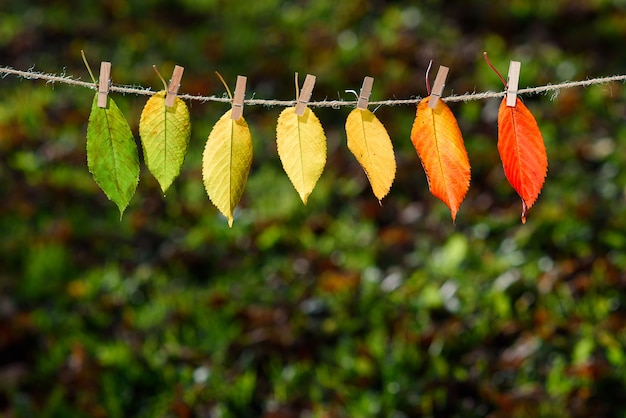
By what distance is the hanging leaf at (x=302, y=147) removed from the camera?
133 centimetres

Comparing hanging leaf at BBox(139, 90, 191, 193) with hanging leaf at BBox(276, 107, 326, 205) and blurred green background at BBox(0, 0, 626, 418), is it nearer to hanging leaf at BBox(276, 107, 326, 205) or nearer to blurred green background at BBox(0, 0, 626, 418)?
hanging leaf at BBox(276, 107, 326, 205)

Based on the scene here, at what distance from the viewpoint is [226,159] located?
133 cm

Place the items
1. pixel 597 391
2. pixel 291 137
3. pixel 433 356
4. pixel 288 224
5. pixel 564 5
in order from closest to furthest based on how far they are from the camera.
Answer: pixel 291 137 → pixel 597 391 → pixel 433 356 → pixel 288 224 → pixel 564 5

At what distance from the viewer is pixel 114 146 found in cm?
134

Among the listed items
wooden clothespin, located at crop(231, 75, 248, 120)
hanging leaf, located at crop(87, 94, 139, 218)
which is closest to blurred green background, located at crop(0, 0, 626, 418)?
wooden clothespin, located at crop(231, 75, 248, 120)

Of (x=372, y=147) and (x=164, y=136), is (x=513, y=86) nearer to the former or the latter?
(x=372, y=147)

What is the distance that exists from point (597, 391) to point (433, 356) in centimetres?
61

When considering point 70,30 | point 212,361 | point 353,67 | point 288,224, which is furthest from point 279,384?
point 70,30

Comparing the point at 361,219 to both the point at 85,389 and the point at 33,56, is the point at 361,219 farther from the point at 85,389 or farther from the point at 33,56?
the point at 33,56

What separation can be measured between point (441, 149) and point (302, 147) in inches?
9.8

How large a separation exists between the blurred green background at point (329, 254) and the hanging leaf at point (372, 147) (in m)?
0.90

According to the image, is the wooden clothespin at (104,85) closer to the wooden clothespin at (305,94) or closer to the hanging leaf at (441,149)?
the wooden clothespin at (305,94)

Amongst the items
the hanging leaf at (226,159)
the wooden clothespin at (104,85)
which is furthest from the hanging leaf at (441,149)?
the wooden clothespin at (104,85)

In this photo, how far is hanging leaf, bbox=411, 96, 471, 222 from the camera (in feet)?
4.29
